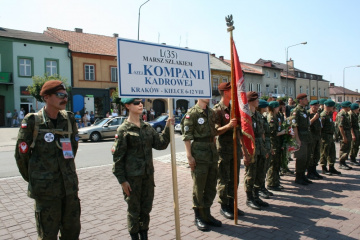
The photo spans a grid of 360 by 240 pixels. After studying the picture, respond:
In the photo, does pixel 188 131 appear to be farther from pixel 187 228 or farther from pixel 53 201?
pixel 53 201

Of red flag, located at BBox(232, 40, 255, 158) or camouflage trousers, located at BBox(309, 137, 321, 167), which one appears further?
camouflage trousers, located at BBox(309, 137, 321, 167)

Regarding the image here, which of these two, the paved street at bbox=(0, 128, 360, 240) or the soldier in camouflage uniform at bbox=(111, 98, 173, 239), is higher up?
the soldier in camouflage uniform at bbox=(111, 98, 173, 239)

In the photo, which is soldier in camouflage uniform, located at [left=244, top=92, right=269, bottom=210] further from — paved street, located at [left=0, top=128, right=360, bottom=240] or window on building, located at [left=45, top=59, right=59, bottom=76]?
window on building, located at [left=45, top=59, right=59, bottom=76]

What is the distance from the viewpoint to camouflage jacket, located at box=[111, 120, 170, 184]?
3396 millimetres

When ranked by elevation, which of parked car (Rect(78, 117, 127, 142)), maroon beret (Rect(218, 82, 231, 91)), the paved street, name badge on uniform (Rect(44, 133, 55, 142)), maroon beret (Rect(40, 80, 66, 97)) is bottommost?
the paved street

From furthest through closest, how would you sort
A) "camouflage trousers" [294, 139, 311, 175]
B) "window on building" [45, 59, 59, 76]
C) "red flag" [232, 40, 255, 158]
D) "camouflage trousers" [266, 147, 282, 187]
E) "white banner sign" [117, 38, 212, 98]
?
1. "window on building" [45, 59, 59, 76]
2. "camouflage trousers" [294, 139, 311, 175]
3. "camouflage trousers" [266, 147, 282, 187]
4. "red flag" [232, 40, 255, 158]
5. "white banner sign" [117, 38, 212, 98]

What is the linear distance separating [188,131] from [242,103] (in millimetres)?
894

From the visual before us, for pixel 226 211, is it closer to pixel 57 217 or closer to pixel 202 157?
pixel 202 157

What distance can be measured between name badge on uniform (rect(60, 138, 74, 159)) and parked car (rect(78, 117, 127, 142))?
14067 millimetres

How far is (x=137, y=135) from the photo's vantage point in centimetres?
346

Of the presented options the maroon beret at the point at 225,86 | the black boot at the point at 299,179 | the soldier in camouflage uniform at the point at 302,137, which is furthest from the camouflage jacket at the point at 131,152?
the black boot at the point at 299,179

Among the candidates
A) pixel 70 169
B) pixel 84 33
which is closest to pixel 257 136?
pixel 70 169

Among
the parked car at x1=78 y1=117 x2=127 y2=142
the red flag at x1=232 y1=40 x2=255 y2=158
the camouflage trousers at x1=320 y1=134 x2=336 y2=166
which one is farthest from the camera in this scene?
Result: the parked car at x1=78 y1=117 x2=127 y2=142

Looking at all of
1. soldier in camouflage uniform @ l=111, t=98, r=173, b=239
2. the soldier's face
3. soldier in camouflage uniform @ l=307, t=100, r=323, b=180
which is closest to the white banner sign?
soldier in camouflage uniform @ l=111, t=98, r=173, b=239
